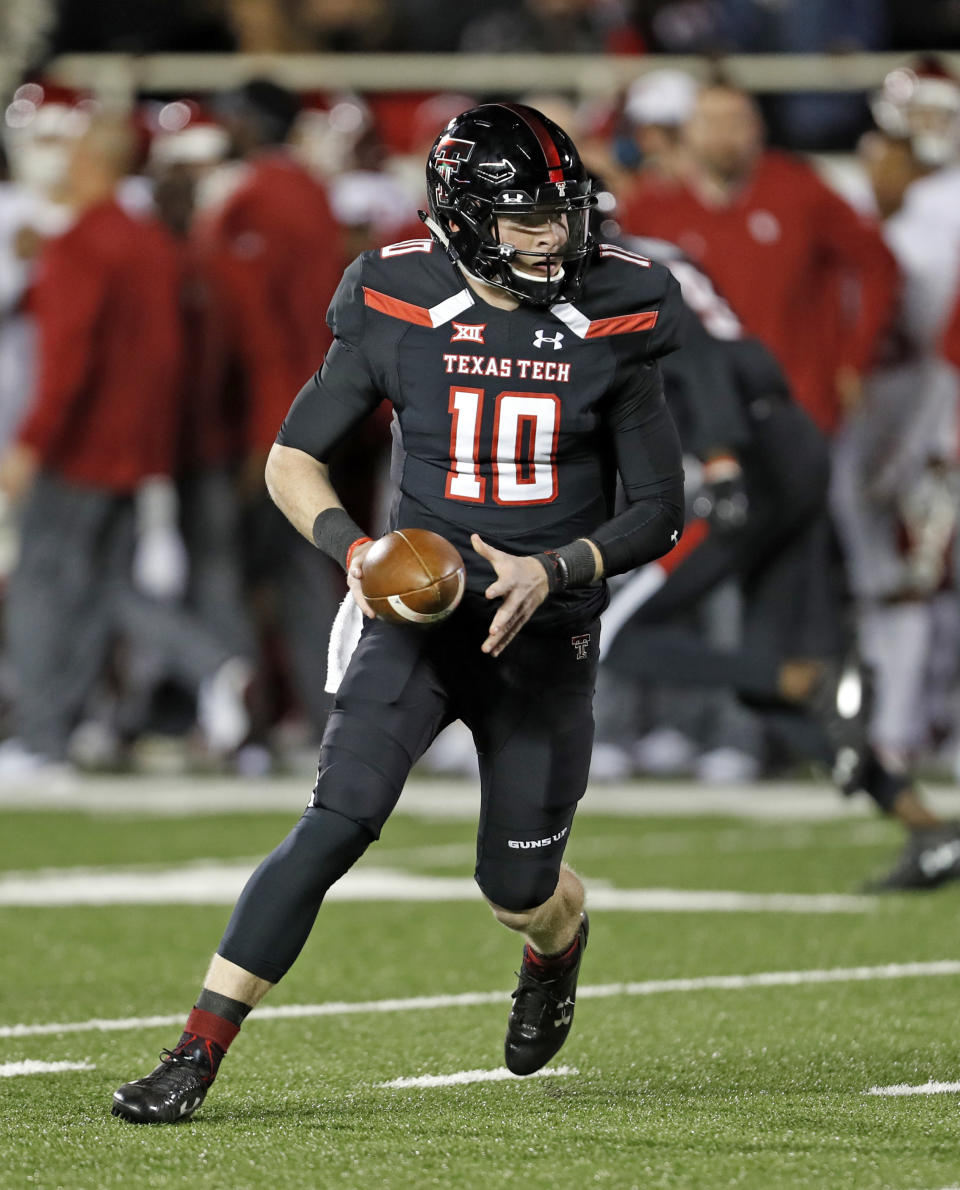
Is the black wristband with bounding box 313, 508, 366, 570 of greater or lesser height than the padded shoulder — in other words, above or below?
below

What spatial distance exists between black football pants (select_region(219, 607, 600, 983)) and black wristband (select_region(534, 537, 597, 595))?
0.21 meters

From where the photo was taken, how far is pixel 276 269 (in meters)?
10.0

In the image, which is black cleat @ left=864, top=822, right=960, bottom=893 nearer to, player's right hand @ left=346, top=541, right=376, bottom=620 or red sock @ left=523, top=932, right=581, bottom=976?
red sock @ left=523, top=932, right=581, bottom=976

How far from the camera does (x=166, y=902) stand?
21.5ft

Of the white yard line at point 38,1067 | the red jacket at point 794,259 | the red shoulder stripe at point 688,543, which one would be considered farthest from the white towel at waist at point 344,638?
the red jacket at point 794,259

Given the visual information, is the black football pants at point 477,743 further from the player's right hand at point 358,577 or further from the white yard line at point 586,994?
the white yard line at point 586,994

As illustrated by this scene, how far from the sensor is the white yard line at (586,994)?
479cm

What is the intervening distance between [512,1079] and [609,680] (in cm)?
553

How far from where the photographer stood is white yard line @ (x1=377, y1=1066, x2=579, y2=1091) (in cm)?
416

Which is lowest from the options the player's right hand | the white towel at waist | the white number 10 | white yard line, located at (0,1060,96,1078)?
white yard line, located at (0,1060,96,1078)

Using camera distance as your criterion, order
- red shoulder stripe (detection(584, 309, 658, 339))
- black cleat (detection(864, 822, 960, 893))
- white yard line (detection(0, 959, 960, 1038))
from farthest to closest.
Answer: black cleat (detection(864, 822, 960, 893)) < white yard line (detection(0, 959, 960, 1038)) < red shoulder stripe (detection(584, 309, 658, 339))

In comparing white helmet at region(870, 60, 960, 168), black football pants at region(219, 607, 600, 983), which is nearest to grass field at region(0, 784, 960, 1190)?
black football pants at region(219, 607, 600, 983)

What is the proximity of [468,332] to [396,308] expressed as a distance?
136 mm

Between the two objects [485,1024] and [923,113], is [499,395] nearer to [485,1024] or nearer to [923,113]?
[485,1024]
